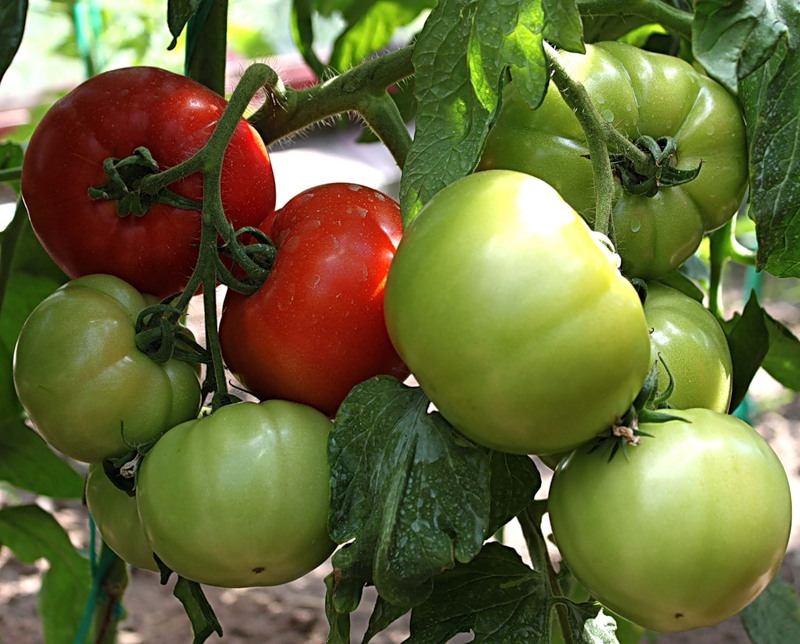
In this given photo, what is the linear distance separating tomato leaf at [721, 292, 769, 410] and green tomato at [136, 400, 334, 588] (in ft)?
1.20

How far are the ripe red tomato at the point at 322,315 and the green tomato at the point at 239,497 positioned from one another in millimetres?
42

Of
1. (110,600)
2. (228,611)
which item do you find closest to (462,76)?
(110,600)

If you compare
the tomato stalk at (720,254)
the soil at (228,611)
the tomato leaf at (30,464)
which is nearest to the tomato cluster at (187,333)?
the tomato leaf at (30,464)

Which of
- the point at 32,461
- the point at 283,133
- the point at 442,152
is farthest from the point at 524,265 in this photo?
the point at 32,461

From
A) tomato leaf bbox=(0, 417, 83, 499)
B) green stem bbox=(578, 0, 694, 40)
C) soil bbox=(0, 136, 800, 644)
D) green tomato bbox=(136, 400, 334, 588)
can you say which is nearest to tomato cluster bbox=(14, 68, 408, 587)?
green tomato bbox=(136, 400, 334, 588)

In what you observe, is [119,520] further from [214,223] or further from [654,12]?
[654,12]

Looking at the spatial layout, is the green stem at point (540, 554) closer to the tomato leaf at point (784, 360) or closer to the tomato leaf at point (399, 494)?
the tomato leaf at point (399, 494)

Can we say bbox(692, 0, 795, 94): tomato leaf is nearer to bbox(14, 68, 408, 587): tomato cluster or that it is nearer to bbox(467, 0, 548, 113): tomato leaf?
bbox(467, 0, 548, 113): tomato leaf

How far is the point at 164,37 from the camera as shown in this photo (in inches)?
99.0

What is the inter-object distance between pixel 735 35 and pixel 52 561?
3.05 feet

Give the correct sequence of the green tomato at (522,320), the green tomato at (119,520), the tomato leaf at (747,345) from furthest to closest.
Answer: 1. the tomato leaf at (747,345)
2. the green tomato at (119,520)
3. the green tomato at (522,320)

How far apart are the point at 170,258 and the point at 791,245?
41 centimetres

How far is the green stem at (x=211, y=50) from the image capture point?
86 cm

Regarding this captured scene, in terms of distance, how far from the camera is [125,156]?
69 centimetres
